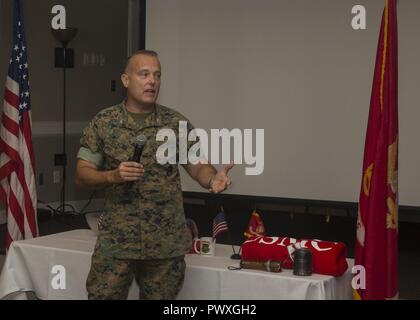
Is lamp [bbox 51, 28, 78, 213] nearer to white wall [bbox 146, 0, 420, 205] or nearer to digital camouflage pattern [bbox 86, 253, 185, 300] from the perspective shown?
white wall [bbox 146, 0, 420, 205]

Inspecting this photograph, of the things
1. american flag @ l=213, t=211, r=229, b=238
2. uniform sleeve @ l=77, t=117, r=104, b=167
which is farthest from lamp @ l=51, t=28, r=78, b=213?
uniform sleeve @ l=77, t=117, r=104, b=167

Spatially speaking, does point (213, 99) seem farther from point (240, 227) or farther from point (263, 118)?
point (240, 227)

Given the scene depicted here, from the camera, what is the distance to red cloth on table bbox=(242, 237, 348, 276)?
352 cm

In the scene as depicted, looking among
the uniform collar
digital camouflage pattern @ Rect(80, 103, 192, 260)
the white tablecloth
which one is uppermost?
the uniform collar

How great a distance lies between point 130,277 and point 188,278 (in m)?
0.45

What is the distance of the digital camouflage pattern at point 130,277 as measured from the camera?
3238 millimetres

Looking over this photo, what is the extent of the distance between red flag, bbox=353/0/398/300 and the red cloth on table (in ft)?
0.97

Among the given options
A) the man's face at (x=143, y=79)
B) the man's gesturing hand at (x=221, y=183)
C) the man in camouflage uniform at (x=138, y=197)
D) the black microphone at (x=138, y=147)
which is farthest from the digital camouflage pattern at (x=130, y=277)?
the man's face at (x=143, y=79)

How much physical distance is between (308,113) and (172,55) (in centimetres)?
147

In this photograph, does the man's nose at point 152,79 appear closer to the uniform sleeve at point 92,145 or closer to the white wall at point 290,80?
the uniform sleeve at point 92,145

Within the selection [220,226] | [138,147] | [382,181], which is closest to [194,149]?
[138,147]

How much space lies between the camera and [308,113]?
7.05 meters

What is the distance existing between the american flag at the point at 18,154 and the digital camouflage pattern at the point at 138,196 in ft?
8.07
